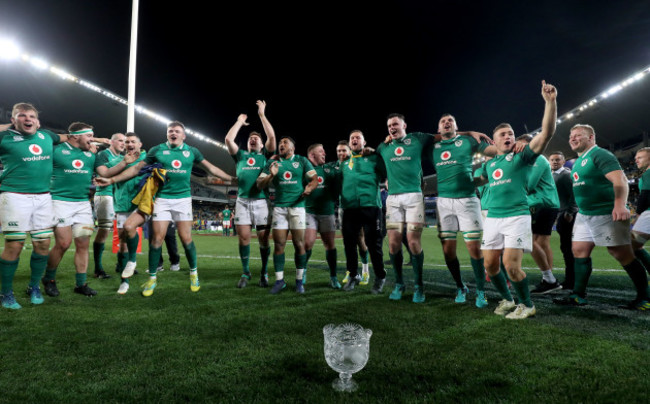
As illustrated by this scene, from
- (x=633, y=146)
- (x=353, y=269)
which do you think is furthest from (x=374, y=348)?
(x=633, y=146)

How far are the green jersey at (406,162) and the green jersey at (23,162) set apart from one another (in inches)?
185

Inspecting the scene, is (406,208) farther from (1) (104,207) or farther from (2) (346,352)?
(1) (104,207)

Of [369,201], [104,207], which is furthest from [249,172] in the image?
[104,207]

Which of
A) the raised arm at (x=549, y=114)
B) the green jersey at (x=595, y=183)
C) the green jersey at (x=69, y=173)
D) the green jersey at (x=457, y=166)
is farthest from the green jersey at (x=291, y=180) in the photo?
the green jersey at (x=595, y=183)

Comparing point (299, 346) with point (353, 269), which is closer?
point (299, 346)

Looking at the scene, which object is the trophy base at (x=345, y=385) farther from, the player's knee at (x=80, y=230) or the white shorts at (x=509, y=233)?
the player's knee at (x=80, y=230)

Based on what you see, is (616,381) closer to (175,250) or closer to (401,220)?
(401,220)

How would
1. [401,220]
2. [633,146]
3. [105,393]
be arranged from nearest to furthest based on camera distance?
[105,393], [401,220], [633,146]

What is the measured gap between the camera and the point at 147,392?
1.93 m

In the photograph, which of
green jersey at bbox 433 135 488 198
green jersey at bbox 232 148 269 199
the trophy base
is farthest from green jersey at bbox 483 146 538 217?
green jersey at bbox 232 148 269 199

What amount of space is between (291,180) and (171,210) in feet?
6.40

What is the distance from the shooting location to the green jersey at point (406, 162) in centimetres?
476

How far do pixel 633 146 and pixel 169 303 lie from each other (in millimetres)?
46023

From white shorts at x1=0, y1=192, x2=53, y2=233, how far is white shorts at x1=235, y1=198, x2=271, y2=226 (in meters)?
2.55
